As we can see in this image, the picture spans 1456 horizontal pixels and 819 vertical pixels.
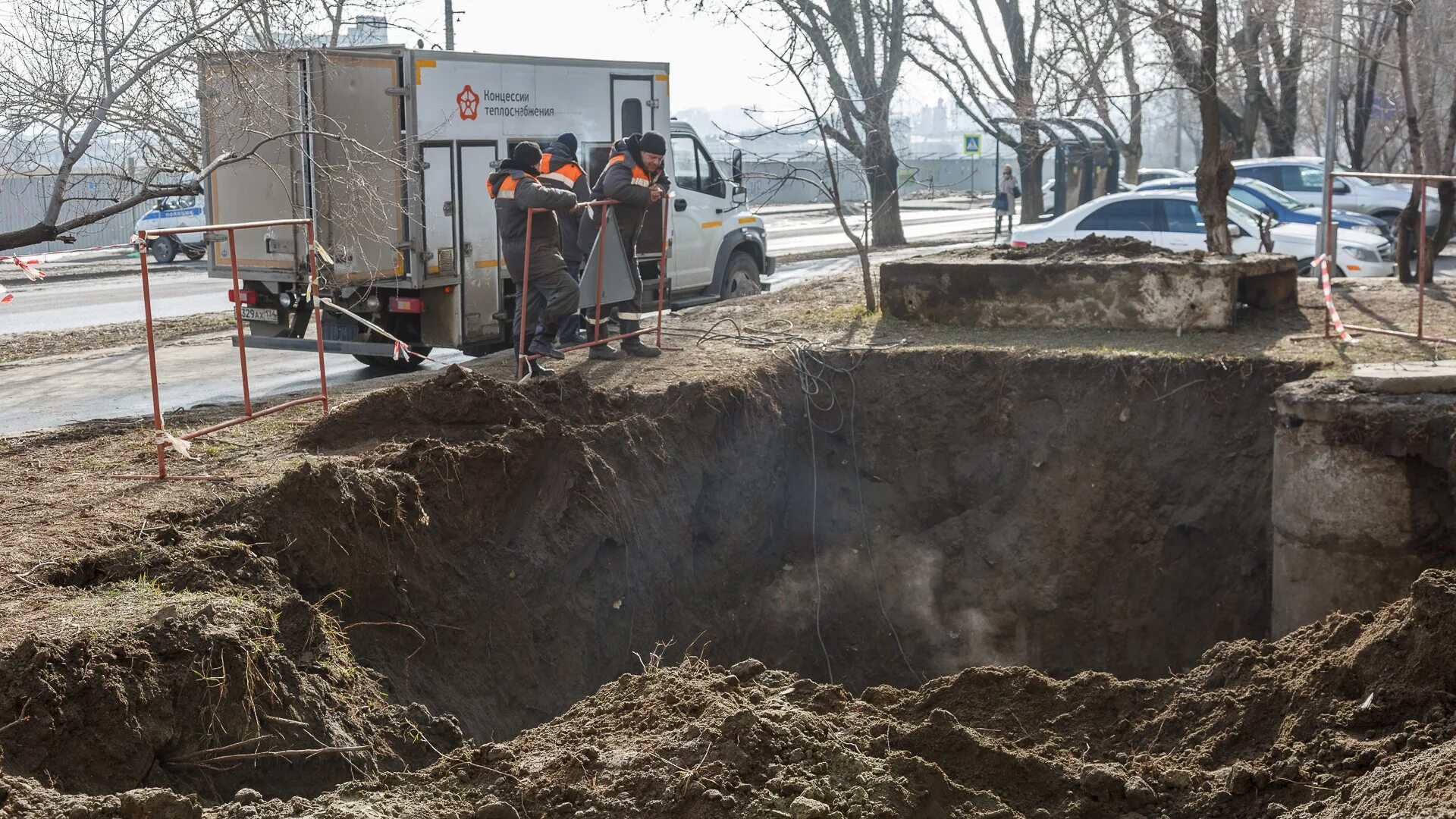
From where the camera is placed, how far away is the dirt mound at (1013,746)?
4.25 meters

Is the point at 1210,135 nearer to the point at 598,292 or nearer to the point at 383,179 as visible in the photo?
the point at 598,292

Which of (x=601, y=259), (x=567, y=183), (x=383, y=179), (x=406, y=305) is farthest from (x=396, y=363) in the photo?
(x=601, y=259)

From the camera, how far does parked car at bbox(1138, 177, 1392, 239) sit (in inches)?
715

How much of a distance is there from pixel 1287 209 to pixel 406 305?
1339 cm

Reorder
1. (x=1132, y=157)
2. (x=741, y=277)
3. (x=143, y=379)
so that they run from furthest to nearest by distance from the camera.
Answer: (x=1132, y=157) < (x=741, y=277) < (x=143, y=379)

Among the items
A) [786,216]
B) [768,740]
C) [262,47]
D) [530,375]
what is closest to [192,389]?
[262,47]

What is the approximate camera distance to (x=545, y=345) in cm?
1003

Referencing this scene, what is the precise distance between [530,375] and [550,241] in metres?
1.12

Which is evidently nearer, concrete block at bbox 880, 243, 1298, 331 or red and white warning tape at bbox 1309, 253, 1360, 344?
red and white warning tape at bbox 1309, 253, 1360, 344

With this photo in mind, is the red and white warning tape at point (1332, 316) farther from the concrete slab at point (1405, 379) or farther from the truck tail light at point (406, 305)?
the truck tail light at point (406, 305)

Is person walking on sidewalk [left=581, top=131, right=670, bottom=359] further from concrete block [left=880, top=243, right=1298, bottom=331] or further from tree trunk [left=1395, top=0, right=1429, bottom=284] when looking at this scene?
tree trunk [left=1395, top=0, right=1429, bottom=284]

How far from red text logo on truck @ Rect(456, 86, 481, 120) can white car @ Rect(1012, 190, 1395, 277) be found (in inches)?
292

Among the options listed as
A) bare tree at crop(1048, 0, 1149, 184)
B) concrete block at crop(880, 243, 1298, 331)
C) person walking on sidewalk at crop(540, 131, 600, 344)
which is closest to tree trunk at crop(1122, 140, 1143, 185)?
bare tree at crop(1048, 0, 1149, 184)

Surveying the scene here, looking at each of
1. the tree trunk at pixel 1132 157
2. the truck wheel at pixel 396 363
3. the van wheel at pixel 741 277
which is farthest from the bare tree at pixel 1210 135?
the tree trunk at pixel 1132 157
